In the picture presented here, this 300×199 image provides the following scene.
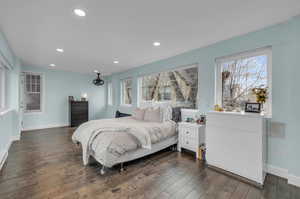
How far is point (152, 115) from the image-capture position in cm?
361

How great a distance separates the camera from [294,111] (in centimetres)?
206

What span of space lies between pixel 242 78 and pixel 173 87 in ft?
6.01

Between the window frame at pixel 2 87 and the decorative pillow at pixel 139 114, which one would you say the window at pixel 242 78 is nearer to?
the decorative pillow at pixel 139 114

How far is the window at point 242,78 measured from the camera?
8.21ft

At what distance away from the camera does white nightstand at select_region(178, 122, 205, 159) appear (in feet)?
9.75

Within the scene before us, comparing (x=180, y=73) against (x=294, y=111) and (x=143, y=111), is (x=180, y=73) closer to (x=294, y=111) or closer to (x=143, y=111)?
Result: (x=143, y=111)

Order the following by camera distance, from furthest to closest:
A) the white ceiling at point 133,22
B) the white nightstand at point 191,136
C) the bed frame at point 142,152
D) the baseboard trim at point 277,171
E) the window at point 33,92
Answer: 1. the window at point 33,92
2. the white nightstand at point 191,136
3. the bed frame at point 142,152
4. the baseboard trim at point 277,171
5. the white ceiling at point 133,22

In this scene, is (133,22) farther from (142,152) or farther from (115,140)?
(142,152)

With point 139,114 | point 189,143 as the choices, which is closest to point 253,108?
point 189,143

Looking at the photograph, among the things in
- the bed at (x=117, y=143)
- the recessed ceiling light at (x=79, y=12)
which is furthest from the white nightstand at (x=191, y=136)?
the recessed ceiling light at (x=79, y=12)

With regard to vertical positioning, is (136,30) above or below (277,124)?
above

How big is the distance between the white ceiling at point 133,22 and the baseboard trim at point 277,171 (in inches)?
95.5

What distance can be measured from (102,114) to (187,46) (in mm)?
5794

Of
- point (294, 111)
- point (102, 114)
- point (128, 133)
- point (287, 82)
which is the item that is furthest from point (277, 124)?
point (102, 114)
